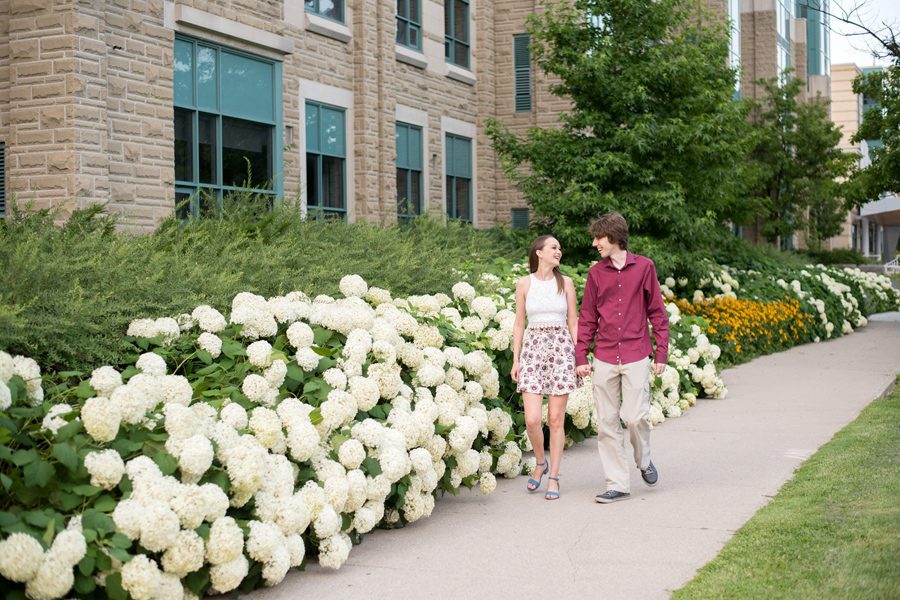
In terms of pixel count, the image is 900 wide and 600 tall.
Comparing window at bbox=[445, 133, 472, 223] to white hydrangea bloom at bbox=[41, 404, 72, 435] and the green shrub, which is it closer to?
the green shrub

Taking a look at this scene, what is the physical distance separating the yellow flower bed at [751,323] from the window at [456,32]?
7166 millimetres

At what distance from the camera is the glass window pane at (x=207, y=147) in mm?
13516

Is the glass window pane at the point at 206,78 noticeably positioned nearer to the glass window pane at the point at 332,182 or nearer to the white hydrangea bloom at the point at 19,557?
the glass window pane at the point at 332,182

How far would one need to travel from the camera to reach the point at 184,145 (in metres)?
13.2

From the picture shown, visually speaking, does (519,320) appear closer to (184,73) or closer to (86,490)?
(86,490)

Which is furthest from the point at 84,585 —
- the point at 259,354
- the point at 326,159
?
the point at 326,159

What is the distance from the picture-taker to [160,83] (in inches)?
489

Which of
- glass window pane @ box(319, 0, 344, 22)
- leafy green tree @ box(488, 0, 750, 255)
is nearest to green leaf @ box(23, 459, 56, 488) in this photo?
leafy green tree @ box(488, 0, 750, 255)

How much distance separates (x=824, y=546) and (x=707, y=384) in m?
6.67

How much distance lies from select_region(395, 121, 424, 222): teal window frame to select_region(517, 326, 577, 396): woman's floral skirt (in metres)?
10.8

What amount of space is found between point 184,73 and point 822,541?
9.95 metres

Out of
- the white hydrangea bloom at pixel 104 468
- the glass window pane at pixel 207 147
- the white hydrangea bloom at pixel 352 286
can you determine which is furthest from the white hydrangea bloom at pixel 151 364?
the glass window pane at pixel 207 147

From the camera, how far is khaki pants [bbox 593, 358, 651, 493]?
741 centimetres

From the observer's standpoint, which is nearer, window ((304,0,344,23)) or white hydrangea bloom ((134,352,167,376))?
white hydrangea bloom ((134,352,167,376))
